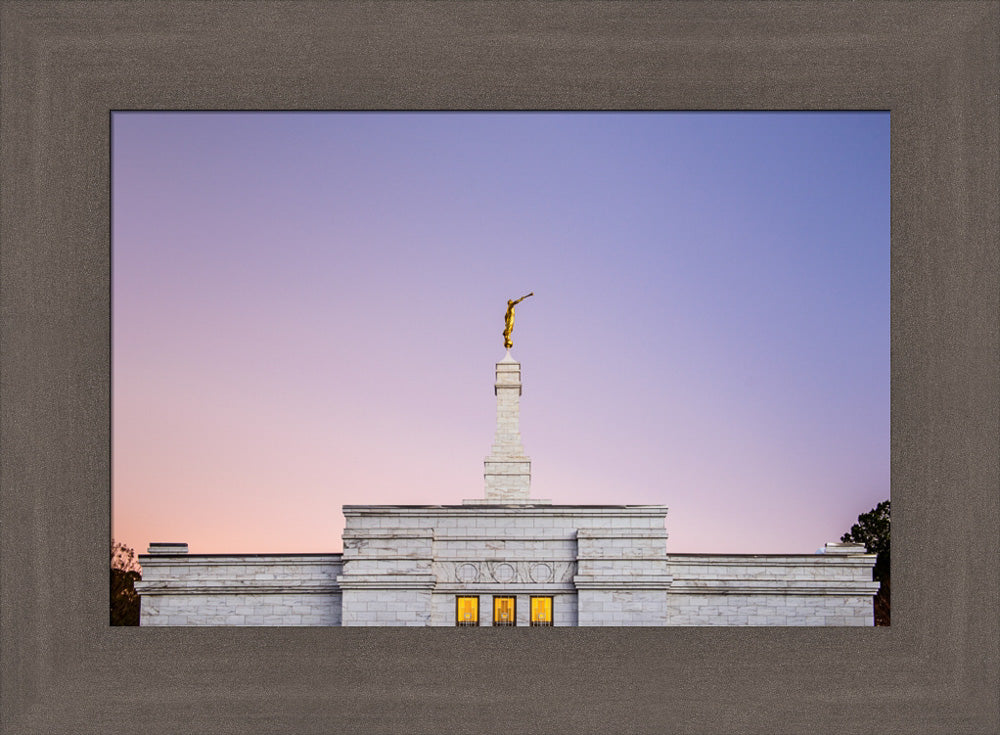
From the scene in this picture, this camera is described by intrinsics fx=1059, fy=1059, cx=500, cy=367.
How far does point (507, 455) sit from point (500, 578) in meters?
2.65

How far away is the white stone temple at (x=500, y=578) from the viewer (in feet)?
42.8

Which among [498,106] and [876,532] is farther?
[876,532]

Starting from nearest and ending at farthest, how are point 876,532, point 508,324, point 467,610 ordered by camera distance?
point 467,610 → point 508,324 → point 876,532

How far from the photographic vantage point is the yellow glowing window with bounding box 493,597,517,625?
13.0 meters

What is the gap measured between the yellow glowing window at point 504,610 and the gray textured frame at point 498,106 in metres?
6.40

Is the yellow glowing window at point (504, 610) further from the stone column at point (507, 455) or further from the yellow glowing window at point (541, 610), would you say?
the stone column at point (507, 455)

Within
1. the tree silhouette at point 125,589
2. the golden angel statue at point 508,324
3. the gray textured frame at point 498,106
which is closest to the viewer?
the gray textured frame at point 498,106

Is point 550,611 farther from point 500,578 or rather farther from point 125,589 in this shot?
point 125,589

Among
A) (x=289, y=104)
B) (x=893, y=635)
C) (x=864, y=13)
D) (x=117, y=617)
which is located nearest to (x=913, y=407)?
(x=893, y=635)

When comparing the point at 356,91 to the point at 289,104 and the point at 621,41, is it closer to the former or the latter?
the point at 289,104

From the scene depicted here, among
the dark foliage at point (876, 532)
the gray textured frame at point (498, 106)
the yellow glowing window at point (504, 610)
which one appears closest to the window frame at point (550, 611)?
the yellow glowing window at point (504, 610)

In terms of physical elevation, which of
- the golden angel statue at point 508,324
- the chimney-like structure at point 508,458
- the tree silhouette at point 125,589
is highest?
the golden angel statue at point 508,324

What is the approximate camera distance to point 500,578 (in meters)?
13.1

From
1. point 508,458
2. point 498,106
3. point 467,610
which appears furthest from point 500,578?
point 498,106
